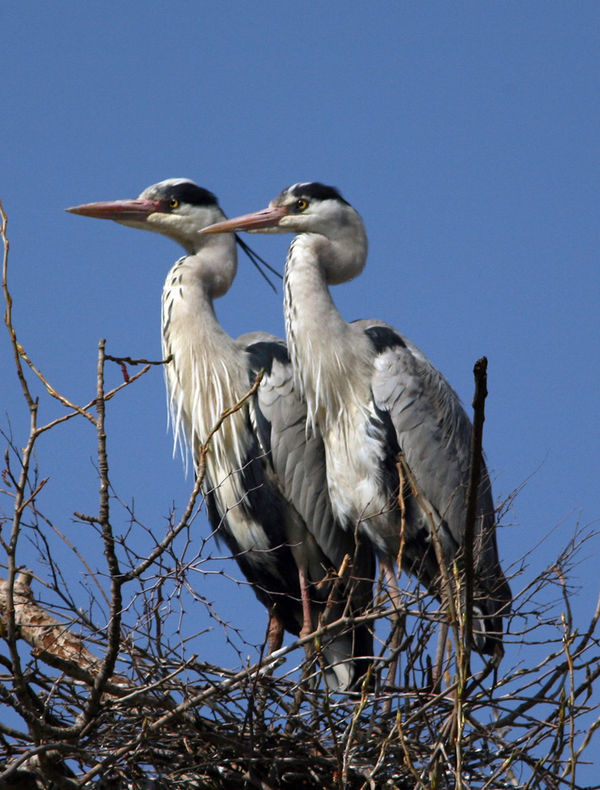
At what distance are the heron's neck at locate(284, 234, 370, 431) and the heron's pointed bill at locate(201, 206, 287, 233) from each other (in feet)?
0.91

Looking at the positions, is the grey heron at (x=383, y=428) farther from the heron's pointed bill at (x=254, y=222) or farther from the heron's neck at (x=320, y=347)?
the heron's pointed bill at (x=254, y=222)

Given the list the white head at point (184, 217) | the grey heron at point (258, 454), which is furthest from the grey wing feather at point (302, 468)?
the white head at point (184, 217)

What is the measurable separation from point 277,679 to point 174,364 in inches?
76.4

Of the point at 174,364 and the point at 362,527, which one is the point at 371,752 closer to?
the point at 362,527

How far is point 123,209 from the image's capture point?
5172mm

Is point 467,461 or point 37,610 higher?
point 467,461

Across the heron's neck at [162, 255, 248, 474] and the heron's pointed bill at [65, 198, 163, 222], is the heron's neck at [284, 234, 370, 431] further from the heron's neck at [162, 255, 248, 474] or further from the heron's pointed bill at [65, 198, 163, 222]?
the heron's pointed bill at [65, 198, 163, 222]

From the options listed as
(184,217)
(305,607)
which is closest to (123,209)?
(184,217)

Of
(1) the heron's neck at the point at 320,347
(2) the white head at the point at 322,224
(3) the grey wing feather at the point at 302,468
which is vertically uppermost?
(2) the white head at the point at 322,224

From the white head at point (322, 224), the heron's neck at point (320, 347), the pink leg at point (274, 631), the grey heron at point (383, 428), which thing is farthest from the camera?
the white head at point (322, 224)

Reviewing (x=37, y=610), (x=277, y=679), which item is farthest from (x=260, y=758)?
(x=37, y=610)

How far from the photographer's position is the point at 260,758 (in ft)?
10.1

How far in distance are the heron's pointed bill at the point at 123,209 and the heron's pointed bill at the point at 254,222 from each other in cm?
31

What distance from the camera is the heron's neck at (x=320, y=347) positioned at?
465 centimetres
